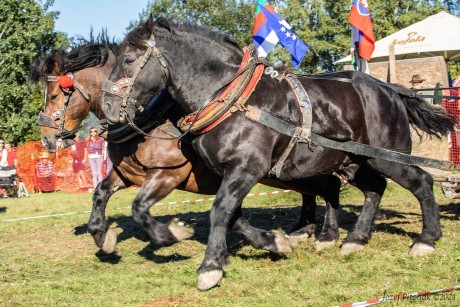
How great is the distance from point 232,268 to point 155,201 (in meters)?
1.03

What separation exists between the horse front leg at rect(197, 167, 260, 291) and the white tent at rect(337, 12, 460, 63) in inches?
439

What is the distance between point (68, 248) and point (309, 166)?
141 inches

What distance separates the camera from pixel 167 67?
5270 millimetres

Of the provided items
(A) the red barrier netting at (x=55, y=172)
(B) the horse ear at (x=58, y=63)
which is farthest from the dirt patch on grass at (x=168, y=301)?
(A) the red barrier netting at (x=55, y=172)

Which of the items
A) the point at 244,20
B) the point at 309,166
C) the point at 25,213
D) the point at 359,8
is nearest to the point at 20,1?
the point at 244,20

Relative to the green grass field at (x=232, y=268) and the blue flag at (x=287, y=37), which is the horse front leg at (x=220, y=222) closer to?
the green grass field at (x=232, y=268)

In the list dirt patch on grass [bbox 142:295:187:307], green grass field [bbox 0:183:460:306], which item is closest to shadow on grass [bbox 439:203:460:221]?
green grass field [bbox 0:183:460:306]

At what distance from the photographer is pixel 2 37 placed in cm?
3038

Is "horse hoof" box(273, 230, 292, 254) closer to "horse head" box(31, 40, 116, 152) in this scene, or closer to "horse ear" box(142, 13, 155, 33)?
"horse ear" box(142, 13, 155, 33)

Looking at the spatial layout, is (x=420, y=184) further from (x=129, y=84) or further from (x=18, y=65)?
(x=18, y=65)

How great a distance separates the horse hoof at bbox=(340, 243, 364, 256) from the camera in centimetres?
617

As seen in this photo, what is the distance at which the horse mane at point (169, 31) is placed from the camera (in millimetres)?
5238

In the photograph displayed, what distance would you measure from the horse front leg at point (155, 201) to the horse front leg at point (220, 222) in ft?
2.61

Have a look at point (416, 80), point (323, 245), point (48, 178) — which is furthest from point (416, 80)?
point (48, 178)
